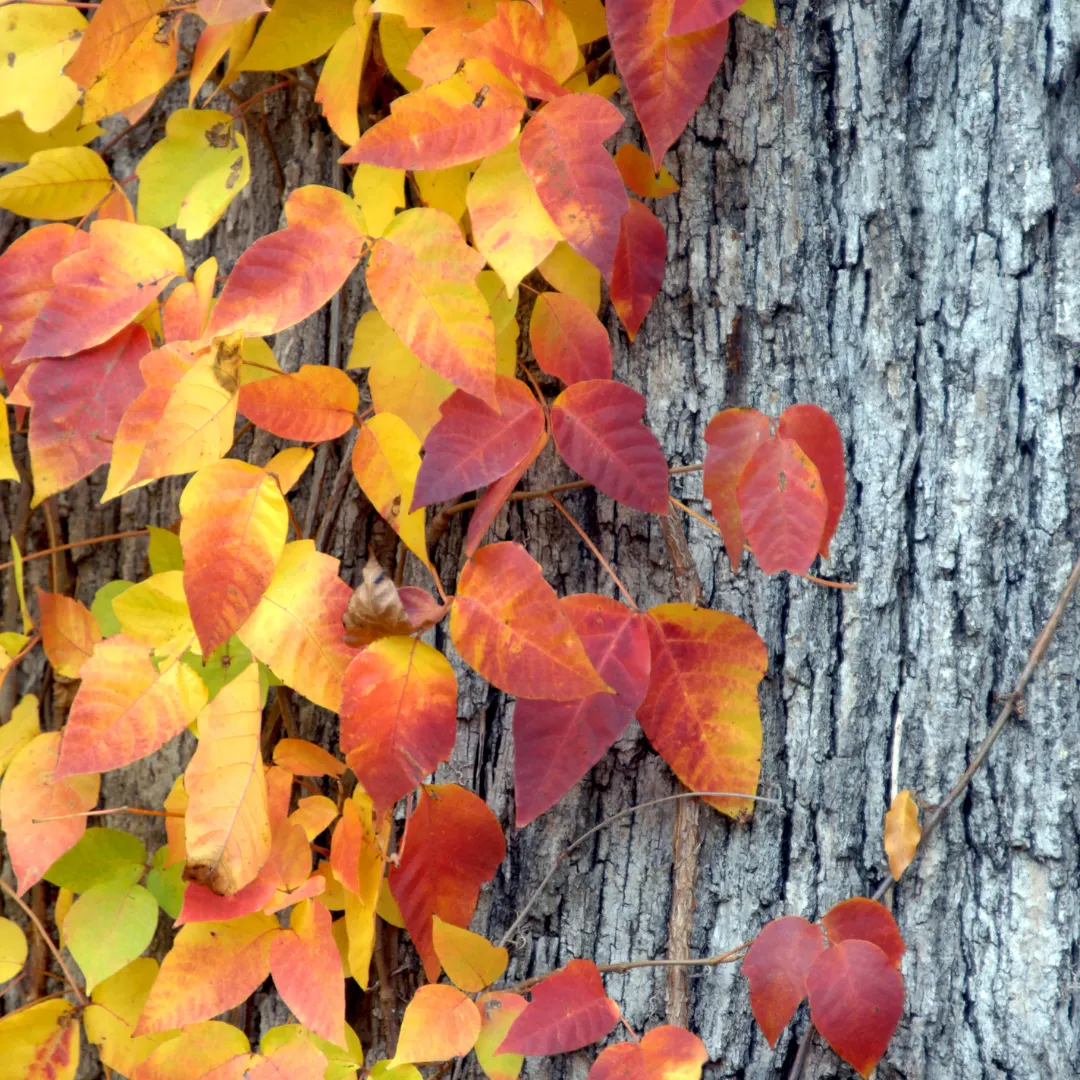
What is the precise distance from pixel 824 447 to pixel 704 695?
0.85ft

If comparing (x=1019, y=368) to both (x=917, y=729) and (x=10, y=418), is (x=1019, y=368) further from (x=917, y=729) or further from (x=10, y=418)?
(x=10, y=418)

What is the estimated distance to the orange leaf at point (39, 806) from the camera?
960mm

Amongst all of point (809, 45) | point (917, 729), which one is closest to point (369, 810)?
point (917, 729)

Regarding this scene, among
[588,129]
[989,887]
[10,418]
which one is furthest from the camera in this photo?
[10,418]

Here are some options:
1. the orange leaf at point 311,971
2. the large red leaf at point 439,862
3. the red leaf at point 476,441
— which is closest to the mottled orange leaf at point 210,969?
the orange leaf at point 311,971

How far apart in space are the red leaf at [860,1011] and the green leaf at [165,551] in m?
0.79

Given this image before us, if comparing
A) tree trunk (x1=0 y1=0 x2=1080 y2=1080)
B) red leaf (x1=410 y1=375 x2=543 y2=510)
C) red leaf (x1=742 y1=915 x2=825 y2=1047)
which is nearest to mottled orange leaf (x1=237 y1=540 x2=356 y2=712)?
red leaf (x1=410 y1=375 x2=543 y2=510)

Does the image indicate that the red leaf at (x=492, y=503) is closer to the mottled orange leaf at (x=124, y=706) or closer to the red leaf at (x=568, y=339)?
the red leaf at (x=568, y=339)

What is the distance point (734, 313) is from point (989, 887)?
624mm

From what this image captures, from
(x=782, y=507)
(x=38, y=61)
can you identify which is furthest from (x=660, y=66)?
(x=38, y=61)

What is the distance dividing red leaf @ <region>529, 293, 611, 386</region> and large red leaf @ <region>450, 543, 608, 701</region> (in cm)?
20

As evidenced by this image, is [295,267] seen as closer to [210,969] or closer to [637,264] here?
[637,264]

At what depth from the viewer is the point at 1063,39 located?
3.08ft

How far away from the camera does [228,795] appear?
0.81 meters
